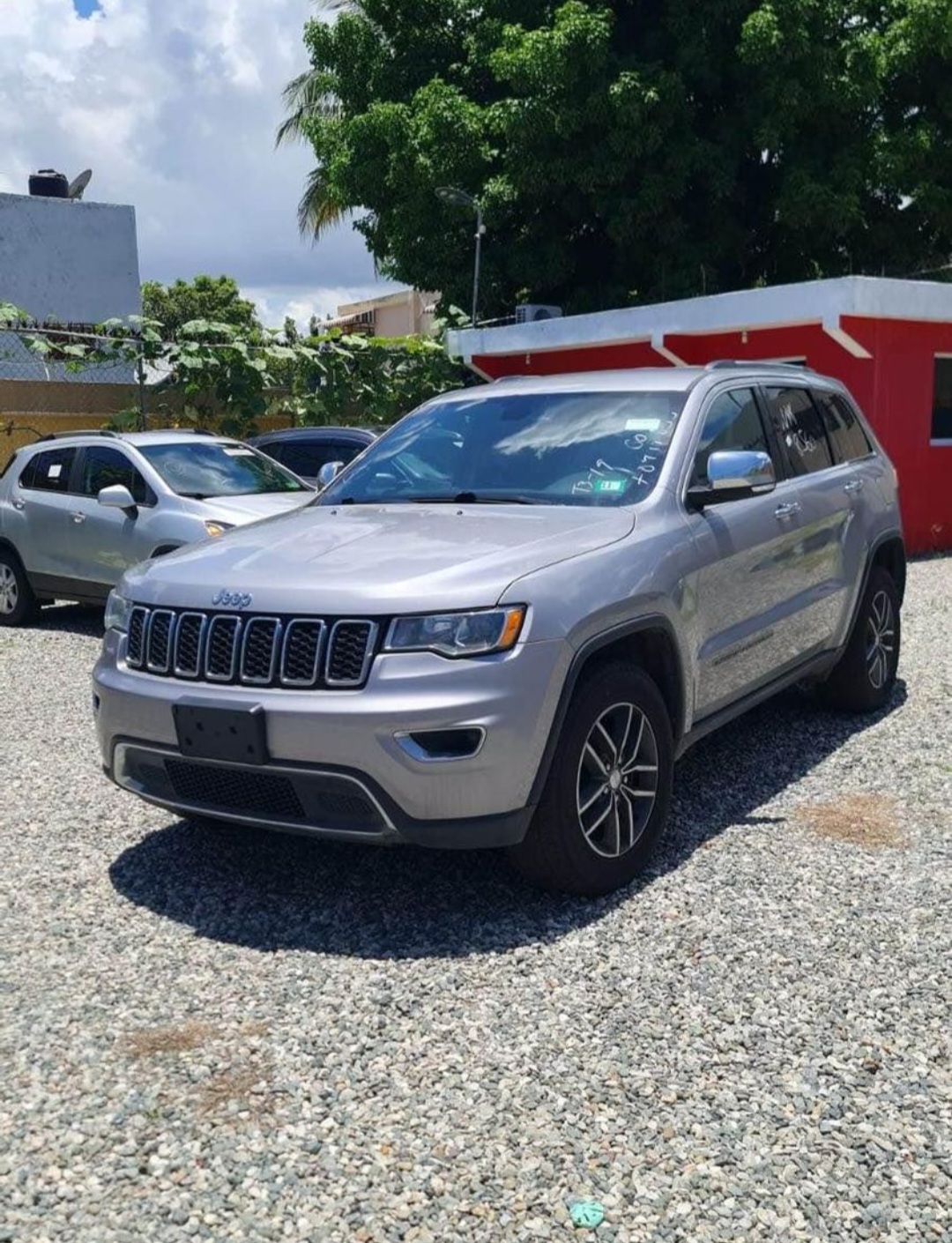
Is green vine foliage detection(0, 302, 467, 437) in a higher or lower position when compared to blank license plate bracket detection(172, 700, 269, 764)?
higher

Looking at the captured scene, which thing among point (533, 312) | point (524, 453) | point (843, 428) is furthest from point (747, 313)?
point (524, 453)

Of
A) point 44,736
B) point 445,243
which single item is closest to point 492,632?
point 44,736

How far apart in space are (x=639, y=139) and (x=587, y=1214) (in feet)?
62.3

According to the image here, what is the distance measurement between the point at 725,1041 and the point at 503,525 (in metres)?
1.89

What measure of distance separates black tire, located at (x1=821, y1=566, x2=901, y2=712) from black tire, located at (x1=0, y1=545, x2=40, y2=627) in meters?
6.79

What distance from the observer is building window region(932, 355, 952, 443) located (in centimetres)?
1423

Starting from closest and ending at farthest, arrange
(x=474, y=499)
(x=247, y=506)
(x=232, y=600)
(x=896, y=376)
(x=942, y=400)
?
(x=232, y=600)
(x=474, y=499)
(x=247, y=506)
(x=896, y=376)
(x=942, y=400)

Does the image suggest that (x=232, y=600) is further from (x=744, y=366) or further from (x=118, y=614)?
(x=744, y=366)

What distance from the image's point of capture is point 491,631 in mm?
3844

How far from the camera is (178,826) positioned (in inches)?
203

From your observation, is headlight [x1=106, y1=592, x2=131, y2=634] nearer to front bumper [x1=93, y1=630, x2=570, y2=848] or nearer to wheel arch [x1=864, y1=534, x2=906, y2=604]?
front bumper [x1=93, y1=630, x2=570, y2=848]

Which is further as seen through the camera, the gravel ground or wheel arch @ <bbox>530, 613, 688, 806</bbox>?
wheel arch @ <bbox>530, 613, 688, 806</bbox>

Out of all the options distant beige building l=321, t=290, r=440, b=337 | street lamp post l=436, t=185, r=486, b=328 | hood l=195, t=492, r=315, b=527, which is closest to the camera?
hood l=195, t=492, r=315, b=527

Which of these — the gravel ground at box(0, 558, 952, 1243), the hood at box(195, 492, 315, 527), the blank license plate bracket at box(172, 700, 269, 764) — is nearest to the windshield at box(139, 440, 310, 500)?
the hood at box(195, 492, 315, 527)
